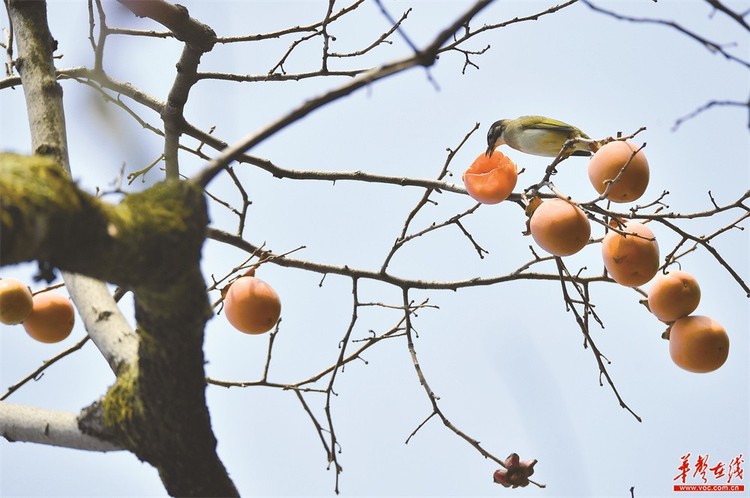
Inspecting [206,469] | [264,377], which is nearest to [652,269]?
[264,377]

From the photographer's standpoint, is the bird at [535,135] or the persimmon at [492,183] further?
the bird at [535,135]

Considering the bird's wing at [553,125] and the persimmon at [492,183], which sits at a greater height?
the bird's wing at [553,125]

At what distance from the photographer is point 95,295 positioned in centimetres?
194

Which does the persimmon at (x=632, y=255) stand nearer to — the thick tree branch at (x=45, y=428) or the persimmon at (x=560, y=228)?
the persimmon at (x=560, y=228)

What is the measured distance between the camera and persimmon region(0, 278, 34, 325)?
8.14 feet

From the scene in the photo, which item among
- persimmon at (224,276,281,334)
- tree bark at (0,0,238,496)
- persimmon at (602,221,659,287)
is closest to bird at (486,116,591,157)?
persimmon at (602,221,659,287)

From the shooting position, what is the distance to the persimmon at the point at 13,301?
2.48 metres

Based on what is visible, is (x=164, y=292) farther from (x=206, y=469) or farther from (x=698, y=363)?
(x=698, y=363)

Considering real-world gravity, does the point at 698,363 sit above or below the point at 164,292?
above

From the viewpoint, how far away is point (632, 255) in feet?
8.12

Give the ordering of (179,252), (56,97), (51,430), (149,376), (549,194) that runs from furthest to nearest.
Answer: (549,194) → (56,97) → (51,430) → (149,376) → (179,252)

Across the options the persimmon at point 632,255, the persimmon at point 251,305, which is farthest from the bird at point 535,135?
the persimmon at point 251,305

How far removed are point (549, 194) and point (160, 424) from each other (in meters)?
1.63

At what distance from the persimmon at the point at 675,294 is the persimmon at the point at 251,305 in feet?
4.88
